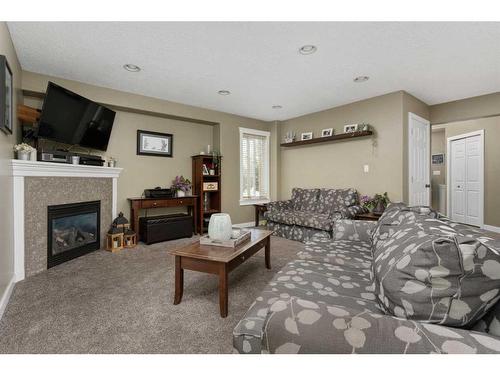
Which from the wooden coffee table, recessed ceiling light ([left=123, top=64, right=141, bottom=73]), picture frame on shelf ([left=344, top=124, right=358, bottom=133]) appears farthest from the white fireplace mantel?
picture frame on shelf ([left=344, top=124, right=358, bottom=133])

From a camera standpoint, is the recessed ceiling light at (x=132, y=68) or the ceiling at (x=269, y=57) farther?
the recessed ceiling light at (x=132, y=68)

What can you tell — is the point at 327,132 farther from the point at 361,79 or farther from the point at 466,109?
the point at 466,109

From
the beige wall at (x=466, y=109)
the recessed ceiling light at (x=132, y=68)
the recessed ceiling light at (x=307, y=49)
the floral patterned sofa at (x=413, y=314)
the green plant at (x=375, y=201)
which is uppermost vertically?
the recessed ceiling light at (x=132, y=68)

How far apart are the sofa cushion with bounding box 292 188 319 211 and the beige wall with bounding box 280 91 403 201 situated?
1.12 feet

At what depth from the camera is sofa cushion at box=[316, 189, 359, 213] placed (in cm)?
396

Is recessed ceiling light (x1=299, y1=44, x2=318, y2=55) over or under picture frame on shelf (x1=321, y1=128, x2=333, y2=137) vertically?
over

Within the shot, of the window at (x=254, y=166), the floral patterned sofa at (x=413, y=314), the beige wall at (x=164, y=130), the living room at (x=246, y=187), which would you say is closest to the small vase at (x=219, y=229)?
the living room at (x=246, y=187)

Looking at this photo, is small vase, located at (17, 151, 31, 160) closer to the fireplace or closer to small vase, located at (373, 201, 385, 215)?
the fireplace

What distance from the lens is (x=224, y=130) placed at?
4926 millimetres

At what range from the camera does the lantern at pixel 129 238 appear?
3.61 m

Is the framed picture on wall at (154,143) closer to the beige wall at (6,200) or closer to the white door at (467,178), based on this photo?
the beige wall at (6,200)

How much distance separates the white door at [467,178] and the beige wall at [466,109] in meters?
1.45

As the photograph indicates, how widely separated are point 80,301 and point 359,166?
4234mm
